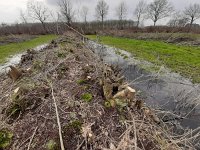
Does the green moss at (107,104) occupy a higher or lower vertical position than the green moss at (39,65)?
higher

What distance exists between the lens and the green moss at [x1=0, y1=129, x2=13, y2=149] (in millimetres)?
2842

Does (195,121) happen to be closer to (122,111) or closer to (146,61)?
(122,111)

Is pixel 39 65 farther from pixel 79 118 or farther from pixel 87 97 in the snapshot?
pixel 79 118

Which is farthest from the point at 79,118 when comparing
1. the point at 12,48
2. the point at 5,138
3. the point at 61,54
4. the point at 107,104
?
the point at 12,48

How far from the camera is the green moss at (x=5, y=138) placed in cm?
284

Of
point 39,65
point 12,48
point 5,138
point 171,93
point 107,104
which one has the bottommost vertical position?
point 12,48

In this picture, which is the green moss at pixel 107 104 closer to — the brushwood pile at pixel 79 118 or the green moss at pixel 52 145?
the brushwood pile at pixel 79 118

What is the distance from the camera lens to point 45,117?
10.4ft

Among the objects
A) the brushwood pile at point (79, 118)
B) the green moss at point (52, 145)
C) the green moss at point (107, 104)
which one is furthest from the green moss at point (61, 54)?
the green moss at point (52, 145)

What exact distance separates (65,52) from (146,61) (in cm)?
538

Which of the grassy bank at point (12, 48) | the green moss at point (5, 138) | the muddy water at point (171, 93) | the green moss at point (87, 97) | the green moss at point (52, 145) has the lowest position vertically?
the grassy bank at point (12, 48)

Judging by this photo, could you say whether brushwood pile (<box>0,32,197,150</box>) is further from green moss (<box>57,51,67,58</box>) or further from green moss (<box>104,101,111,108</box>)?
green moss (<box>57,51,67,58</box>)

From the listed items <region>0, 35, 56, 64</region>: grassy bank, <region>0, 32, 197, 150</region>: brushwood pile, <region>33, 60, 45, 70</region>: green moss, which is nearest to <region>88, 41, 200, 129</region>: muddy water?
<region>0, 32, 197, 150</region>: brushwood pile

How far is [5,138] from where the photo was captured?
9.64 feet
